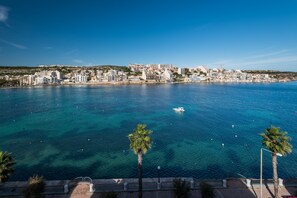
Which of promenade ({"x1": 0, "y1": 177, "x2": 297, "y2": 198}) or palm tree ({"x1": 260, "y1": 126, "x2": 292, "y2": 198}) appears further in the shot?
promenade ({"x1": 0, "y1": 177, "x2": 297, "y2": 198})

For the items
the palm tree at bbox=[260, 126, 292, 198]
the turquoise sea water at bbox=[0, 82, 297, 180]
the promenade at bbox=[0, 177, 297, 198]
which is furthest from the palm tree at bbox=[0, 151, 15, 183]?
the palm tree at bbox=[260, 126, 292, 198]

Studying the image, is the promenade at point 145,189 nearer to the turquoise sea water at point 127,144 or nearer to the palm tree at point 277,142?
the palm tree at point 277,142

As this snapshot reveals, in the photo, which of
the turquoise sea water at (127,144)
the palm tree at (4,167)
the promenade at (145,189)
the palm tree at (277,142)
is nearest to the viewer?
the palm tree at (4,167)

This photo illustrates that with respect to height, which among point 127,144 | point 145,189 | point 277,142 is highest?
point 277,142

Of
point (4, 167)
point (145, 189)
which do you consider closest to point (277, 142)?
point (145, 189)

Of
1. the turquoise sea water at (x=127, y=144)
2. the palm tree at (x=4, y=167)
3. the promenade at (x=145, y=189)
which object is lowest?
the turquoise sea water at (x=127, y=144)

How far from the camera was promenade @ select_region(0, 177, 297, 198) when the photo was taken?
2280cm

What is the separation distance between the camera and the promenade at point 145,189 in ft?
74.8

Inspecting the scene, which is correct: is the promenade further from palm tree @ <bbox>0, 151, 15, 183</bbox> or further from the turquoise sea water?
the turquoise sea water

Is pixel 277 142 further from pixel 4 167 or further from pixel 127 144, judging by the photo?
pixel 127 144

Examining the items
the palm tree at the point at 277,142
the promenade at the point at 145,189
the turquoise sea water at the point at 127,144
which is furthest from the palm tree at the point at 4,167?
the palm tree at the point at 277,142

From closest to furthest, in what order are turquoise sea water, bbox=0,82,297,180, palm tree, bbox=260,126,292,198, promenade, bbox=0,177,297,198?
palm tree, bbox=260,126,292,198, promenade, bbox=0,177,297,198, turquoise sea water, bbox=0,82,297,180

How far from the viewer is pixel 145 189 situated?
933 inches

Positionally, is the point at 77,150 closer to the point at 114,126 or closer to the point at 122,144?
the point at 122,144
